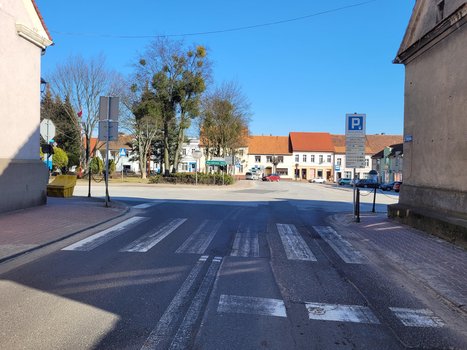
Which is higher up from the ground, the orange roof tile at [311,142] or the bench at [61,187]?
the orange roof tile at [311,142]

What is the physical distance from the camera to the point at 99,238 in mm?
8969

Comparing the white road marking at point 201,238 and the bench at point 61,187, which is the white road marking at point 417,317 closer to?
the white road marking at point 201,238

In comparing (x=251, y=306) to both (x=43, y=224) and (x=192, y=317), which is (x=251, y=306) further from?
(x=43, y=224)

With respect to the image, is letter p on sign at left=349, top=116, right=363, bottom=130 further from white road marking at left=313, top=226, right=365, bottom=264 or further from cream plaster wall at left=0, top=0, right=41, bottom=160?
cream plaster wall at left=0, top=0, right=41, bottom=160

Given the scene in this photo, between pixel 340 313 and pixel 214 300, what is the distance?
1488mm

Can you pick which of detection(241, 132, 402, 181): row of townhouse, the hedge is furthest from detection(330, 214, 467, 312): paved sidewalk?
detection(241, 132, 402, 181): row of townhouse

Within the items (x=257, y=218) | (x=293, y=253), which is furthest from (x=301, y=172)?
(x=293, y=253)

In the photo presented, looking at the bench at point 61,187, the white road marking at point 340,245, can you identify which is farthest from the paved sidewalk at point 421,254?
the bench at point 61,187

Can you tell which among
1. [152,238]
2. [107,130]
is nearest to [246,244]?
[152,238]

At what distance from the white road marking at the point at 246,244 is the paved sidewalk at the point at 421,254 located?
252 cm

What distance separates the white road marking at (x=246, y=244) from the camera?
306 inches

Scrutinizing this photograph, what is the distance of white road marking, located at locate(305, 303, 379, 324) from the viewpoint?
4.51 m

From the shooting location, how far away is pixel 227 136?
151 ft

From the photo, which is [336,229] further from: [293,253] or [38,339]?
[38,339]
